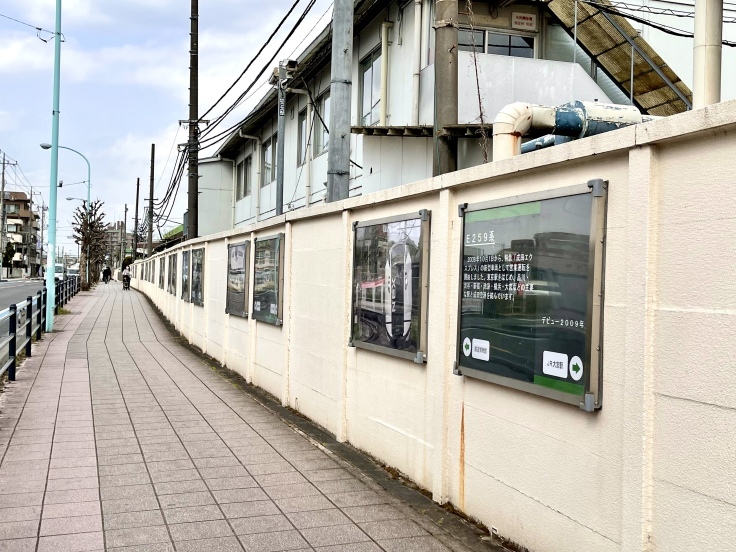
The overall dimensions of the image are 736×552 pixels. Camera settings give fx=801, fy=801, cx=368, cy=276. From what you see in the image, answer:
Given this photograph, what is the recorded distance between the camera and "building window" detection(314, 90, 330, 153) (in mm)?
21891

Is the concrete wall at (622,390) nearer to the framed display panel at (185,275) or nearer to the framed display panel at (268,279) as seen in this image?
the framed display panel at (268,279)

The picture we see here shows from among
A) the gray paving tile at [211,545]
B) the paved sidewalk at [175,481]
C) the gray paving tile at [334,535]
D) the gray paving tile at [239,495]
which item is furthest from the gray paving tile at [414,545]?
the gray paving tile at [239,495]

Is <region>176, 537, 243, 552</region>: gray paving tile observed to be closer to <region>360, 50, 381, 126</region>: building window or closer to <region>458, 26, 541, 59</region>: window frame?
<region>458, 26, 541, 59</region>: window frame

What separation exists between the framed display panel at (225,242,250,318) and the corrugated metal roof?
721 cm

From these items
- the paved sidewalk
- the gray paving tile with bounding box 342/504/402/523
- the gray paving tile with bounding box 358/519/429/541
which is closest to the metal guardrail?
the paved sidewalk

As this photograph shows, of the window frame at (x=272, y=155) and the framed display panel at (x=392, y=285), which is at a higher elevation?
the window frame at (x=272, y=155)

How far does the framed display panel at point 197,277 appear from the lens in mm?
15905

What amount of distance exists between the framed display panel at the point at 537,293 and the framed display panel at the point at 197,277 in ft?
37.4

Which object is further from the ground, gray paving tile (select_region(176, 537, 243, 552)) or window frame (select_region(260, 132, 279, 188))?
window frame (select_region(260, 132, 279, 188))

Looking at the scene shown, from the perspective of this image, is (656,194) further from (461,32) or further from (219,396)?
(461,32)

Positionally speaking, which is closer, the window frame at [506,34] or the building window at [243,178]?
the window frame at [506,34]

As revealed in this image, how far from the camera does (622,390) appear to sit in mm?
3725

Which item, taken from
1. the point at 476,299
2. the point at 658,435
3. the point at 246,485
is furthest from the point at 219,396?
the point at 658,435

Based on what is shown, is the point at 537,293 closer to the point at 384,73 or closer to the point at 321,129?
the point at 384,73
